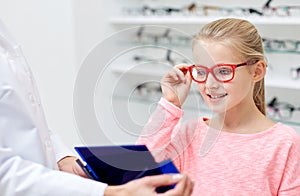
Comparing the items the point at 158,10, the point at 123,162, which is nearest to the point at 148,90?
the point at 158,10

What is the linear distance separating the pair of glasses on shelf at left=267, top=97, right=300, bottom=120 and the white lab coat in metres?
1.33

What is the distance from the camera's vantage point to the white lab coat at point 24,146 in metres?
0.66

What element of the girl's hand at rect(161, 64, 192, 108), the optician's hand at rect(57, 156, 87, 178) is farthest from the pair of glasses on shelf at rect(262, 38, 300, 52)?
the optician's hand at rect(57, 156, 87, 178)

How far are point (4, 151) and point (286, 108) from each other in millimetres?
1485

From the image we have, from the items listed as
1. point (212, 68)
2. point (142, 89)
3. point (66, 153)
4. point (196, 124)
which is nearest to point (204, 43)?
point (212, 68)

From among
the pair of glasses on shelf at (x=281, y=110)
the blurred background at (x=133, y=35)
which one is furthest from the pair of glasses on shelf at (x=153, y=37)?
the pair of glasses on shelf at (x=281, y=110)

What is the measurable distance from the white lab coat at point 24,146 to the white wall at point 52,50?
1.42 m

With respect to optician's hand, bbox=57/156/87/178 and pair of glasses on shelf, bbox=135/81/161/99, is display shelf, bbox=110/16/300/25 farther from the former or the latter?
optician's hand, bbox=57/156/87/178

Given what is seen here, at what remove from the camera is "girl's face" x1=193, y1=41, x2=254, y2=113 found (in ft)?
3.06

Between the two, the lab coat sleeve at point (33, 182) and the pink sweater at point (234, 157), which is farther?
the pink sweater at point (234, 157)

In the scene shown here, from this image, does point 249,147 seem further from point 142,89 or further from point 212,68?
point 142,89

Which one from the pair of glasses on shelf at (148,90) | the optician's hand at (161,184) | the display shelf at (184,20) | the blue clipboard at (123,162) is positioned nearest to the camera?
the optician's hand at (161,184)

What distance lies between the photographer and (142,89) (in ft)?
7.78

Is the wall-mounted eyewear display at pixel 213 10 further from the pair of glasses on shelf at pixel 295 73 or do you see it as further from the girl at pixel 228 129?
the girl at pixel 228 129
